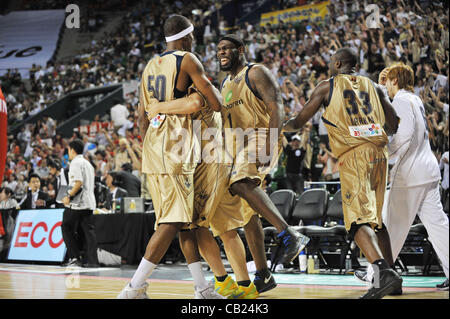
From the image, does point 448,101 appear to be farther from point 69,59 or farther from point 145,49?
point 69,59

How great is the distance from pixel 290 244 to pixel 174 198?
0.97 m

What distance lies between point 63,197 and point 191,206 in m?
5.62

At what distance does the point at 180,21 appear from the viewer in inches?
165

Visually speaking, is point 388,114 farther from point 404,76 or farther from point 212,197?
point 212,197

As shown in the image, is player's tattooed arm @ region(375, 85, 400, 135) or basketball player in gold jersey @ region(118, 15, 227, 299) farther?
player's tattooed arm @ region(375, 85, 400, 135)

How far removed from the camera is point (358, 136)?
14.4 ft

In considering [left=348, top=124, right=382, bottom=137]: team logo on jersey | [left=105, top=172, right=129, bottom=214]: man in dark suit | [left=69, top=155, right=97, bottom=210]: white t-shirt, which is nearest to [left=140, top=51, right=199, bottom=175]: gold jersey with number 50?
[left=348, top=124, right=382, bottom=137]: team logo on jersey

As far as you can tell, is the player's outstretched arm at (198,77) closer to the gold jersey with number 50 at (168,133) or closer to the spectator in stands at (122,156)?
the gold jersey with number 50 at (168,133)

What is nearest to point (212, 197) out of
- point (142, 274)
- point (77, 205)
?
point (142, 274)

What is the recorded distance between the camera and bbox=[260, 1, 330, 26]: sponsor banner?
18.0 m

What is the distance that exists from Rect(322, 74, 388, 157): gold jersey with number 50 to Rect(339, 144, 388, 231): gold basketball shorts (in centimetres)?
7

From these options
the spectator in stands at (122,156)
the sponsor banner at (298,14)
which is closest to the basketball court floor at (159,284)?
the spectator in stands at (122,156)

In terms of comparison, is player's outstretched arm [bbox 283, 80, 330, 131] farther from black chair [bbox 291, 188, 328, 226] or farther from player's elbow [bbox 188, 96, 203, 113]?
black chair [bbox 291, 188, 328, 226]
